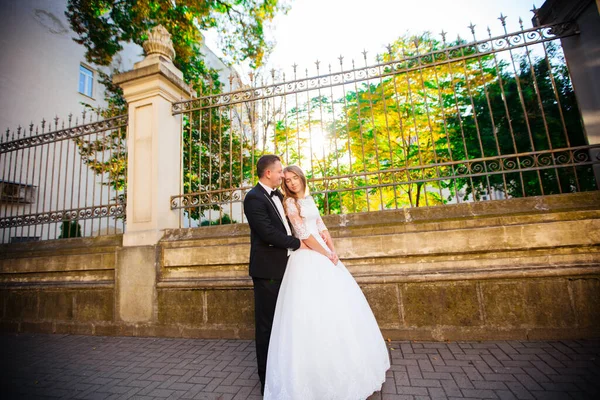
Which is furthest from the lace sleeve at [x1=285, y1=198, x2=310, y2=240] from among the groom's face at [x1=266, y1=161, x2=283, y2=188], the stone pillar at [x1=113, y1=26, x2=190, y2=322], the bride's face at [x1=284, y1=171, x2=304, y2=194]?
the stone pillar at [x1=113, y1=26, x2=190, y2=322]

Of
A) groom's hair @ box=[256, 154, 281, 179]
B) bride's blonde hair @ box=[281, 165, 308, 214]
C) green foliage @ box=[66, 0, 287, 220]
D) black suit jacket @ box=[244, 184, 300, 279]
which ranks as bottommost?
black suit jacket @ box=[244, 184, 300, 279]

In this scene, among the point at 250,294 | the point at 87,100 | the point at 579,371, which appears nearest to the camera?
the point at 579,371

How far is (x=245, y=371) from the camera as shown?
3.05m

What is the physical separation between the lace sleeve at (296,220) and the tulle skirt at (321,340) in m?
0.19

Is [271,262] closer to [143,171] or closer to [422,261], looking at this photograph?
[422,261]

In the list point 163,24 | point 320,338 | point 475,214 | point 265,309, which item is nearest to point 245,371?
point 265,309

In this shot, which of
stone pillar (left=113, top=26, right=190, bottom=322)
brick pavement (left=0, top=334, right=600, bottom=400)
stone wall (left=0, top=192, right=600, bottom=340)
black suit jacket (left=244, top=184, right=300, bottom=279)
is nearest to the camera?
brick pavement (left=0, top=334, right=600, bottom=400)

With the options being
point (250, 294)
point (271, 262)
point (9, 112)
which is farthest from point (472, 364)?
point (9, 112)

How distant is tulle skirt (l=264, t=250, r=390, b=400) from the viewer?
2129 mm

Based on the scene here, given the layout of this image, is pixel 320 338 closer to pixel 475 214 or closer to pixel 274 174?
pixel 274 174

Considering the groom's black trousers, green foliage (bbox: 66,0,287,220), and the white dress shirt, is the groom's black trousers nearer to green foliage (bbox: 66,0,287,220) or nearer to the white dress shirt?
the white dress shirt

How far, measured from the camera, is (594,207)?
11.1 feet

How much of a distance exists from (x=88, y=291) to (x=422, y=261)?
547 cm

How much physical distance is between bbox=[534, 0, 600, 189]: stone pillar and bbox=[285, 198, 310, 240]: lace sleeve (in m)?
4.03
